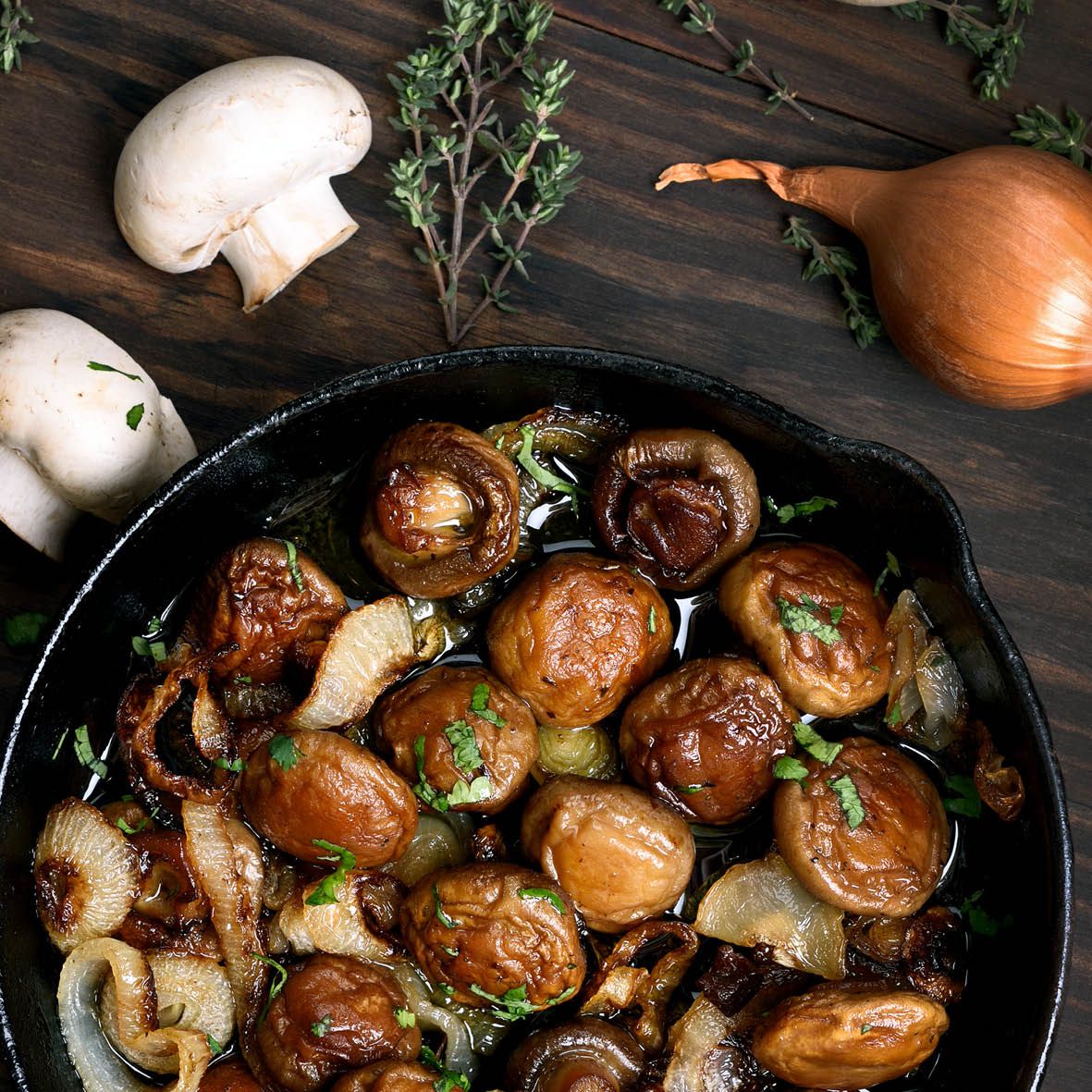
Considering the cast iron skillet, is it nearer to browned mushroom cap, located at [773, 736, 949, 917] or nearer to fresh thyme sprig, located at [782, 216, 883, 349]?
browned mushroom cap, located at [773, 736, 949, 917]

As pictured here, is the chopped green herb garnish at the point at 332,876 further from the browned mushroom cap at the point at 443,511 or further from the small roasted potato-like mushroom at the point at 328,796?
the browned mushroom cap at the point at 443,511

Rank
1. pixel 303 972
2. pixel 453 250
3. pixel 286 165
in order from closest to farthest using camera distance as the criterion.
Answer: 1. pixel 303 972
2. pixel 286 165
3. pixel 453 250

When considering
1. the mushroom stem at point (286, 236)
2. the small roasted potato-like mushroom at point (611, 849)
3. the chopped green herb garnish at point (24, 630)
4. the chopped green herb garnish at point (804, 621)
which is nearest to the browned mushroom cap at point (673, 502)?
the chopped green herb garnish at point (804, 621)

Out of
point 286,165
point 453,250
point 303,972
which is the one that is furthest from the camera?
point 453,250

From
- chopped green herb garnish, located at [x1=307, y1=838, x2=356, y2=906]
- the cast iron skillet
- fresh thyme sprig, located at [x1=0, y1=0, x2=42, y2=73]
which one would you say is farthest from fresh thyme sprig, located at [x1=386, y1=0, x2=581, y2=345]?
chopped green herb garnish, located at [x1=307, y1=838, x2=356, y2=906]

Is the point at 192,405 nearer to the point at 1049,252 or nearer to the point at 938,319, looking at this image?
the point at 938,319

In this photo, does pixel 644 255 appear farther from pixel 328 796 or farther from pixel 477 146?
pixel 328 796

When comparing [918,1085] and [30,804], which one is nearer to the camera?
[30,804]

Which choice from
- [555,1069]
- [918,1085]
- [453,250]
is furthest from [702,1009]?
[453,250]
